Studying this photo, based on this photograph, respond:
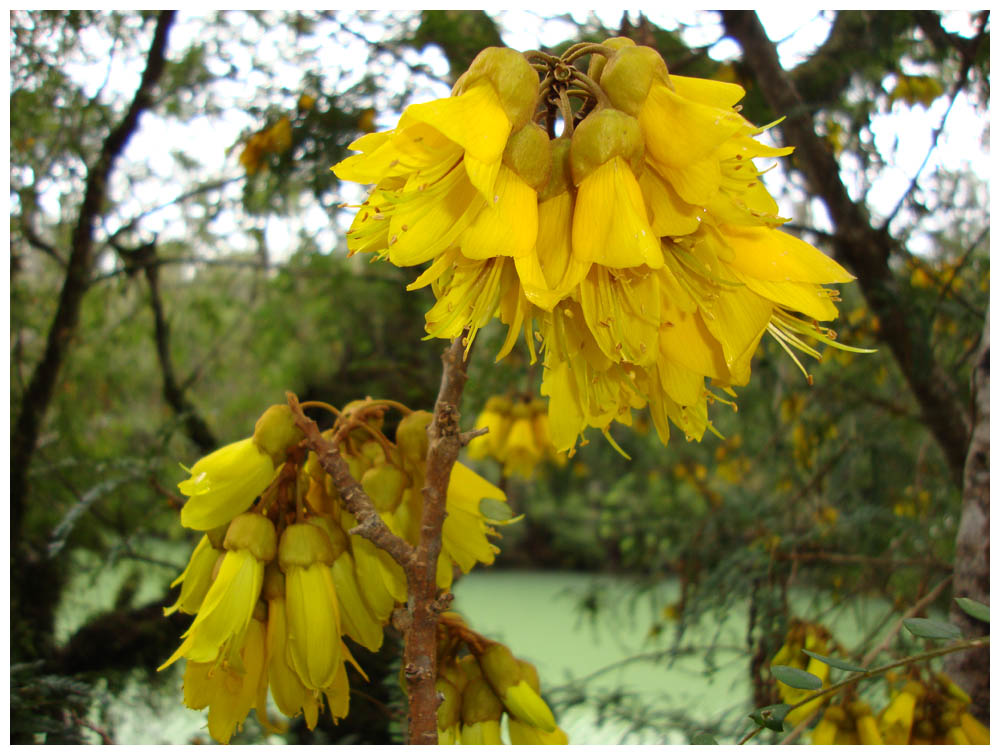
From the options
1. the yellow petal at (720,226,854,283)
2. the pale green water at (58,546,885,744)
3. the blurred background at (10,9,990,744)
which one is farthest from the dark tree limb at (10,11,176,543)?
the yellow petal at (720,226,854,283)

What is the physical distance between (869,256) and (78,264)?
1576 mm

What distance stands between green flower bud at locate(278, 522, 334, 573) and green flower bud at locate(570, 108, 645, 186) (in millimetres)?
306

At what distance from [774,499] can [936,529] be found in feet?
2.16

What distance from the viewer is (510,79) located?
1.57ft

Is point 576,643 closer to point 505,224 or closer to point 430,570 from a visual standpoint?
point 430,570

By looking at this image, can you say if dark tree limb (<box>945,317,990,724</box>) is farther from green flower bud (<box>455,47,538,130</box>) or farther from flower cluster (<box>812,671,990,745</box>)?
green flower bud (<box>455,47,538,130</box>)

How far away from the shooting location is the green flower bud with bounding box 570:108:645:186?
0.47m

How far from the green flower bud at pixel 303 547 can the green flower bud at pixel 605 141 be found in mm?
306

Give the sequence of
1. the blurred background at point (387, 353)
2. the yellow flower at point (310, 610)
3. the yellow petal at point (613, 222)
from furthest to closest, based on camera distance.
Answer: the blurred background at point (387, 353)
the yellow flower at point (310, 610)
the yellow petal at point (613, 222)

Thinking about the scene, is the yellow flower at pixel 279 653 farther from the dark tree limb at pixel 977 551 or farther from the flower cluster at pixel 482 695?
the dark tree limb at pixel 977 551

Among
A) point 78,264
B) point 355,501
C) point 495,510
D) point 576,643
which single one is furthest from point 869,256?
point 576,643

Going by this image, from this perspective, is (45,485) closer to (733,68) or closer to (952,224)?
(733,68)

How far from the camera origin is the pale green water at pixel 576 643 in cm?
172

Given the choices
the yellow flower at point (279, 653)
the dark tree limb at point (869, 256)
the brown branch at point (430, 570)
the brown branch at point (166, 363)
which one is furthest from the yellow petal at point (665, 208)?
the brown branch at point (166, 363)
